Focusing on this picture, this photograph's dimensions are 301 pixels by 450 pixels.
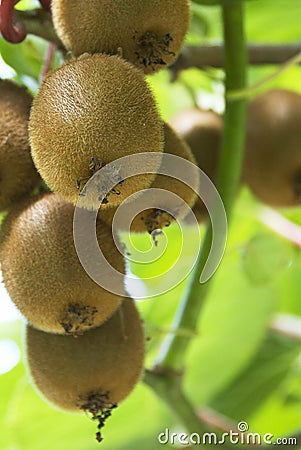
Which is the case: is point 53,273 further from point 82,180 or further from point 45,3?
point 45,3

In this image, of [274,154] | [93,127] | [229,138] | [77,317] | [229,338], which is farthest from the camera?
[229,338]

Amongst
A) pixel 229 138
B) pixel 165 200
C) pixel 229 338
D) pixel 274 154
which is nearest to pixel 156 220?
pixel 165 200

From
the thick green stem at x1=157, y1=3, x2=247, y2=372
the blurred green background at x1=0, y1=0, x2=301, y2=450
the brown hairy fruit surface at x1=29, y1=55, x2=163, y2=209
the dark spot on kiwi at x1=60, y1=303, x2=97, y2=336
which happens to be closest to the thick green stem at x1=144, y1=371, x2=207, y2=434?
the thick green stem at x1=157, y1=3, x2=247, y2=372

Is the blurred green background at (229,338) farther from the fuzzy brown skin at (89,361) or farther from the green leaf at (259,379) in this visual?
the fuzzy brown skin at (89,361)

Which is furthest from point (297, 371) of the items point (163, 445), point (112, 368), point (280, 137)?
point (112, 368)

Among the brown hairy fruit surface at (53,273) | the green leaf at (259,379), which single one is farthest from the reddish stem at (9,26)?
the green leaf at (259,379)

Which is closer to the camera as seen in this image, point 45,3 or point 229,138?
point 45,3
